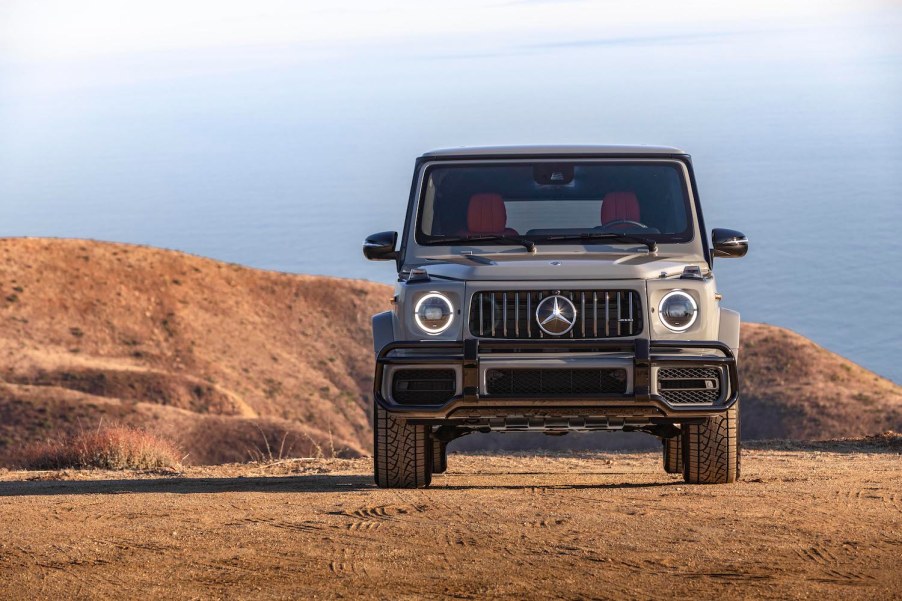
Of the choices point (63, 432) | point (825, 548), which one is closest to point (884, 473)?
point (825, 548)

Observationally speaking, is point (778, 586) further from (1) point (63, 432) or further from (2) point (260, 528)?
(1) point (63, 432)

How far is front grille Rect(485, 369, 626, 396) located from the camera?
896 centimetres

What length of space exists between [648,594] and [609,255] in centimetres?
354

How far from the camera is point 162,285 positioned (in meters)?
63.7

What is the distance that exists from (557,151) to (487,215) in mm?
744

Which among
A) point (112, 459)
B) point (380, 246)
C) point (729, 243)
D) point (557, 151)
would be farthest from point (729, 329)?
point (112, 459)

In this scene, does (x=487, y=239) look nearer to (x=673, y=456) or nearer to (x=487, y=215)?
(x=487, y=215)

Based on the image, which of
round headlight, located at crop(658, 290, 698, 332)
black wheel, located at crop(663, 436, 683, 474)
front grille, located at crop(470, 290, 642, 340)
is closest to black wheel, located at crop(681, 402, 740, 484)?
Result: round headlight, located at crop(658, 290, 698, 332)

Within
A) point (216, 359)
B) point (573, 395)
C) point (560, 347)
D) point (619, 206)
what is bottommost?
point (216, 359)

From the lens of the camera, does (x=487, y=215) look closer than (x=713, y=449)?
No

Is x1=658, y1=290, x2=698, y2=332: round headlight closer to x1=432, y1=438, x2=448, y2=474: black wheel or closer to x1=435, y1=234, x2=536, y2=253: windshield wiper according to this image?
x1=435, y1=234, x2=536, y2=253: windshield wiper

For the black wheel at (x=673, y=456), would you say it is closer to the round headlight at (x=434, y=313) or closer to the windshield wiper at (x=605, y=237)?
the windshield wiper at (x=605, y=237)

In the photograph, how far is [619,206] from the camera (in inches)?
400

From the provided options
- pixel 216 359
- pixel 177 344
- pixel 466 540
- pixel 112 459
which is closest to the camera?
pixel 466 540
